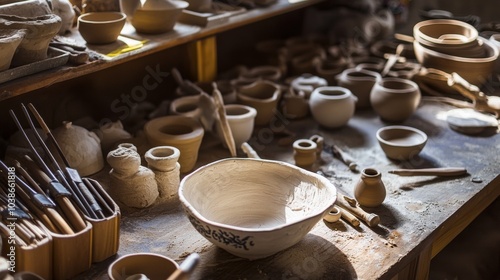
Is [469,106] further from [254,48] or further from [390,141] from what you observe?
[254,48]

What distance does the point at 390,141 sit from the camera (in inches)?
107

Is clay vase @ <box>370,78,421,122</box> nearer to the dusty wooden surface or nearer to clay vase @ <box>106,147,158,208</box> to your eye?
the dusty wooden surface

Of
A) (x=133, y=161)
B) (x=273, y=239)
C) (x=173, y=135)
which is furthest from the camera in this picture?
(x=173, y=135)

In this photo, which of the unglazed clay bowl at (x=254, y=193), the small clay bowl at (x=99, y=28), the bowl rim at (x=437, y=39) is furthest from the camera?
the bowl rim at (x=437, y=39)

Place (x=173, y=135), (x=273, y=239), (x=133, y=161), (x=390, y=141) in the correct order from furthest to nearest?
(x=390, y=141) < (x=173, y=135) < (x=133, y=161) < (x=273, y=239)

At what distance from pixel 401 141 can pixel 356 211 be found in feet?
2.01

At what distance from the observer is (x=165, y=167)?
2.25 metres

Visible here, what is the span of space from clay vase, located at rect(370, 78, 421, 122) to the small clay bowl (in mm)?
1177

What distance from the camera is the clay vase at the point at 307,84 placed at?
304 centimetres

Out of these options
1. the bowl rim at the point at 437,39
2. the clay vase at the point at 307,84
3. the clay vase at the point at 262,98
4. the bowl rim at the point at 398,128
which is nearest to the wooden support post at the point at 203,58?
the clay vase at the point at 262,98

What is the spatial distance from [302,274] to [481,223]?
3.89 ft

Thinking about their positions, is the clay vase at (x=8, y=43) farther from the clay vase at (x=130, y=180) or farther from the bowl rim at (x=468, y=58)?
the bowl rim at (x=468, y=58)

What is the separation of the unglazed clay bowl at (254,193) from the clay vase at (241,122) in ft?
1.50

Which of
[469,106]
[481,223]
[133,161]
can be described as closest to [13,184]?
[133,161]
